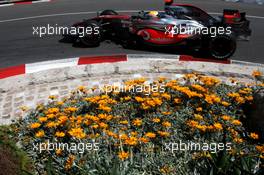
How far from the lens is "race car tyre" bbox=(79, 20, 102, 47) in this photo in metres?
9.77

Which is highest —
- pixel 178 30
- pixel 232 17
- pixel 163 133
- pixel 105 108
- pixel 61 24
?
pixel 232 17

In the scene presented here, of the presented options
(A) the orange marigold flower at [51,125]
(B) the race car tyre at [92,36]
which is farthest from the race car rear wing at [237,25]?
(A) the orange marigold flower at [51,125]

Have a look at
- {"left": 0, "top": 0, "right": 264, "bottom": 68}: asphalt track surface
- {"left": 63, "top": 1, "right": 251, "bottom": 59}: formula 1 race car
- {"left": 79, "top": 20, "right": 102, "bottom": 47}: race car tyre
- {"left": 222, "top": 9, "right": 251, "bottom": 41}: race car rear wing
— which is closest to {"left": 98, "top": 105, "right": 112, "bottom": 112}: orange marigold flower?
{"left": 63, "top": 1, "right": 251, "bottom": 59}: formula 1 race car

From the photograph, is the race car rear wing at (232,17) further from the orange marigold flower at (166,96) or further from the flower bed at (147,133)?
the orange marigold flower at (166,96)

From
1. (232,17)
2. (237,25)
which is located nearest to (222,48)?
(237,25)

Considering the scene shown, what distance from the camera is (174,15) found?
949 cm

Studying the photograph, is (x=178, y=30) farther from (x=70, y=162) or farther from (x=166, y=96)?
(x=70, y=162)

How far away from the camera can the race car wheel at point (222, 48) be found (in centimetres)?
926

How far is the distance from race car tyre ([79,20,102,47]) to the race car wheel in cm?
280

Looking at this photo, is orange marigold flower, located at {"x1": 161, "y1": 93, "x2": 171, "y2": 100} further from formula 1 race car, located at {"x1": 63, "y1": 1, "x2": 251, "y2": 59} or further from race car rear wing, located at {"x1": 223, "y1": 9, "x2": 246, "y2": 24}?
race car rear wing, located at {"x1": 223, "y1": 9, "x2": 246, "y2": 24}

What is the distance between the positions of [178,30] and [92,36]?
2.26 metres

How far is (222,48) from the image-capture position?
9359mm

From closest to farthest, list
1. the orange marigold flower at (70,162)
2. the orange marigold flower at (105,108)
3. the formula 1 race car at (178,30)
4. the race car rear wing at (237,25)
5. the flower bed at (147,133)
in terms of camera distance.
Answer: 1. the orange marigold flower at (70,162)
2. the flower bed at (147,133)
3. the orange marigold flower at (105,108)
4. the formula 1 race car at (178,30)
5. the race car rear wing at (237,25)

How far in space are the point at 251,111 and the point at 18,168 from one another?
3.47m
